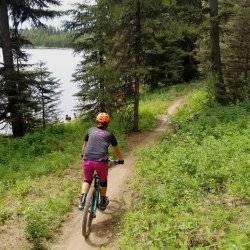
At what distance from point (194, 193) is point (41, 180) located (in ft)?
20.6

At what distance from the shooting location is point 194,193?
36.7 ft

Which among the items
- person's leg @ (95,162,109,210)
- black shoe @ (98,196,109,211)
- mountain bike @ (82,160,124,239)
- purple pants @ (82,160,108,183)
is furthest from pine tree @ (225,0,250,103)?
mountain bike @ (82,160,124,239)

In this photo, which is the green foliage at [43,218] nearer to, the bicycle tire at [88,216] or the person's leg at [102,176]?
the bicycle tire at [88,216]

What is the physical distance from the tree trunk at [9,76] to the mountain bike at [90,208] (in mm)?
13978

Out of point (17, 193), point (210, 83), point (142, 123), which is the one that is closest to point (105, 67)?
point (142, 123)

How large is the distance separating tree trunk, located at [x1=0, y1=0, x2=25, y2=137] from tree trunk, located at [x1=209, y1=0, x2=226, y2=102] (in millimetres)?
10890

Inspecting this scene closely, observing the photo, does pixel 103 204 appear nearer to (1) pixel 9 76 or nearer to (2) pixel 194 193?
(2) pixel 194 193

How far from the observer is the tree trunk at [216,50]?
74.9ft

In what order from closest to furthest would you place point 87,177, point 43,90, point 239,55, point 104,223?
point 87,177, point 104,223, point 43,90, point 239,55

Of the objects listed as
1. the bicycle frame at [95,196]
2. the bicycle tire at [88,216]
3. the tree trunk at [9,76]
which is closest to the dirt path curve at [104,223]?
the bicycle tire at [88,216]

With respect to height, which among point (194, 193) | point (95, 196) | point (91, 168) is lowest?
point (194, 193)


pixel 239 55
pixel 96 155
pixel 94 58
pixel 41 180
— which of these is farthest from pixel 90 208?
pixel 239 55

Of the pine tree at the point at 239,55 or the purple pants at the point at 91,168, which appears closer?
the purple pants at the point at 91,168

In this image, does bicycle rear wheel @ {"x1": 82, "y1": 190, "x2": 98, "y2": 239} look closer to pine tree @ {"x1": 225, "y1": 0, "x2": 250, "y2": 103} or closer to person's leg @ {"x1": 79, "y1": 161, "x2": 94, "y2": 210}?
person's leg @ {"x1": 79, "y1": 161, "x2": 94, "y2": 210}
